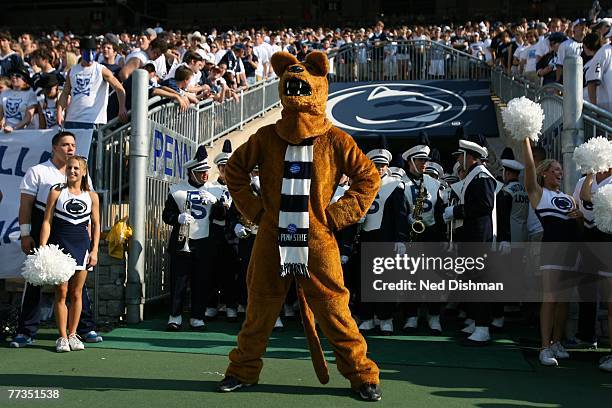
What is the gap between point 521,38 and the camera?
54.6 feet

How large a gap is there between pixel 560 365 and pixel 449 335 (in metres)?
1.53

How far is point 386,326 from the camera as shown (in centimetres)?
802

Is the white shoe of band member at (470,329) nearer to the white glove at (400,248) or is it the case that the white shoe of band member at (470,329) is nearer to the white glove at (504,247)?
the white glove at (504,247)

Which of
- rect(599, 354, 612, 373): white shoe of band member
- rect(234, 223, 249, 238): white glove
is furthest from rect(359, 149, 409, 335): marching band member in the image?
rect(599, 354, 612, 373): white shoe of band member

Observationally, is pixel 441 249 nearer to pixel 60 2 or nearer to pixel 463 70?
pixel 463 70

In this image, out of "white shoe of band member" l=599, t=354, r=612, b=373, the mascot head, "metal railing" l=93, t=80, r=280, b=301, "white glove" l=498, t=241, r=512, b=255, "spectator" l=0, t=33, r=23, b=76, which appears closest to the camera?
the mascot head

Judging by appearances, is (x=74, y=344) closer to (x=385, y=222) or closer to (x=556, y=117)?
(x=385, y=222)

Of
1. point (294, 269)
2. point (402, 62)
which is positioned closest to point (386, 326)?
point (294, 269)

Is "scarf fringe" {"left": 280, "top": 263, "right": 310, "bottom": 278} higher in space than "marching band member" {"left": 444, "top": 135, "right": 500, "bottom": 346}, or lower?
lower

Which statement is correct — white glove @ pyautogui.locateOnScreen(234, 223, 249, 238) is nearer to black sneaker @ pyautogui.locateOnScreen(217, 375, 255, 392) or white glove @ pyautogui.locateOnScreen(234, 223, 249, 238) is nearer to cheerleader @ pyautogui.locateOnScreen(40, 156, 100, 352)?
cheerleader @ pyautogui.locateOnScreen(40, 156, 100, 352)

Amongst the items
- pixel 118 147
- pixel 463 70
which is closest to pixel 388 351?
pixel 118 147

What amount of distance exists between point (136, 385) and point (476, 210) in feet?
12.0

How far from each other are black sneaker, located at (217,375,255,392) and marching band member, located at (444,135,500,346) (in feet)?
8.97

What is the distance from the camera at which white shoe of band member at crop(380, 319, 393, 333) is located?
8.01 m
